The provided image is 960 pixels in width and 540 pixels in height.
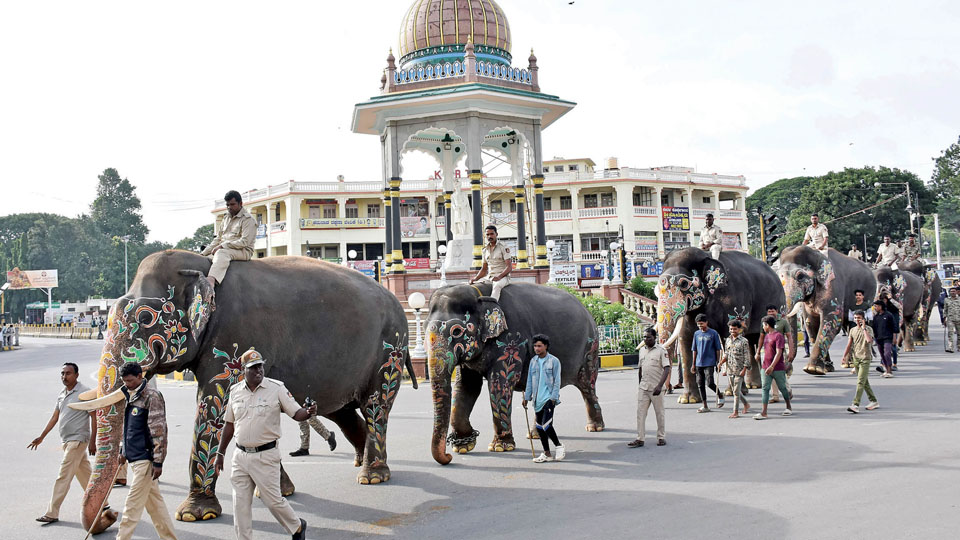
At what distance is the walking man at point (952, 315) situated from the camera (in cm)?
2038

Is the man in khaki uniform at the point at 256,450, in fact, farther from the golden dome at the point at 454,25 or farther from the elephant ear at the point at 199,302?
the golden dome at the point at 454,25

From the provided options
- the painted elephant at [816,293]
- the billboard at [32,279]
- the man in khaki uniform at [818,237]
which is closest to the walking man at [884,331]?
the painted elephant at [816,293]

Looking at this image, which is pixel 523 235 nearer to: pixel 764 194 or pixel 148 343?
pixel 148 343

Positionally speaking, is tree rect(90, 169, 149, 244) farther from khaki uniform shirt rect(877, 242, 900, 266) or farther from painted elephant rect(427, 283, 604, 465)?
painted elephant rect(427, 283, 604, 465)

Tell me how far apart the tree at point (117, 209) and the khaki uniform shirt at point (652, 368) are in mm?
85578

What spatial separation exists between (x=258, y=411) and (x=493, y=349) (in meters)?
4.40

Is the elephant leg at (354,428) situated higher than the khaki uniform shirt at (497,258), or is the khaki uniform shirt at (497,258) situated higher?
the khaki uniform shirt at (497,258)

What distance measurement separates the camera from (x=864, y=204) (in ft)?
214

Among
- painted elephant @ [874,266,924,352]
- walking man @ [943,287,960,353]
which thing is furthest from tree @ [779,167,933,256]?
walking man @ [943,287,960,353]

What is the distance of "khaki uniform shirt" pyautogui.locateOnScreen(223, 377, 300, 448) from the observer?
595cm

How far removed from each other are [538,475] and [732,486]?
6.76 feet

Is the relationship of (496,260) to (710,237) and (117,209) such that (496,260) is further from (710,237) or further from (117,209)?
(117,209)

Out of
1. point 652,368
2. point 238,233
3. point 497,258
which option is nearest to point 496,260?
point 497,258

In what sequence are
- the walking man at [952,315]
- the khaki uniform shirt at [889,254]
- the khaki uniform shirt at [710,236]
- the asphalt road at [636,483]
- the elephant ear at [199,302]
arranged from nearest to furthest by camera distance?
1. the asphalt road at [636,483]
2. the elephant ear at [199,302]
3. the khaki uniform shirt at [710,236]
4. the walking man at [952,315]
5. the khaki uniform shirt at [889,254]
